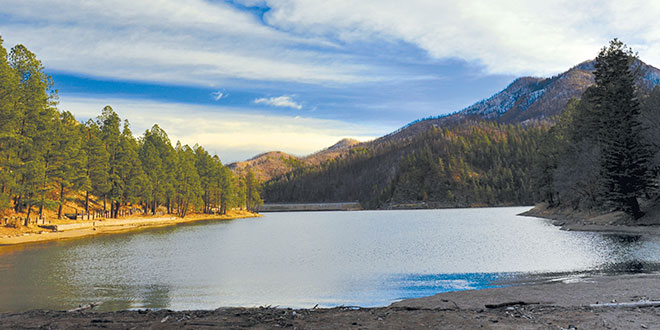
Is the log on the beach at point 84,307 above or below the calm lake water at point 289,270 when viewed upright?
above

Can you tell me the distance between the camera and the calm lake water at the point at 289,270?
21.2m

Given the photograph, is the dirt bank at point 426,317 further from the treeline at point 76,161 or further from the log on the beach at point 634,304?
the treeline at point 76,161

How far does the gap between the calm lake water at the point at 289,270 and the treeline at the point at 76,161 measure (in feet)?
44.7

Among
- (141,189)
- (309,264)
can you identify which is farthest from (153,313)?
(141,189)

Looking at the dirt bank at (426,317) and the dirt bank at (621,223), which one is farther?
the dirt bank at (621,223)

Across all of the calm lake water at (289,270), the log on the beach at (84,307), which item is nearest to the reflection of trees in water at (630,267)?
the calm lake water at (289,270)

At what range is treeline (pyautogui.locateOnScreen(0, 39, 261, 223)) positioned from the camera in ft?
172

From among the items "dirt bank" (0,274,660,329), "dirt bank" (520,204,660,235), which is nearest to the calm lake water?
"dirt bank" (0,274,660,329)

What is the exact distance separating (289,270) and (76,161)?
47.3m

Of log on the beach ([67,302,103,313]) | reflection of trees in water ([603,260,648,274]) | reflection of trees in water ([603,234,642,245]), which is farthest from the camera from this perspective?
reflection of trees in water ([603,234,642,245])

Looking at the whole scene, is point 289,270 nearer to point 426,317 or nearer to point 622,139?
point 426,317

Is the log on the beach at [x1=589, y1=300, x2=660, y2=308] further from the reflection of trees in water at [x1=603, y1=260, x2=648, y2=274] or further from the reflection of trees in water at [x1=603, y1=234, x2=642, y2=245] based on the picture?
the reflection of trees in water at [x1=603, y1=234, x2=642, y2=245]

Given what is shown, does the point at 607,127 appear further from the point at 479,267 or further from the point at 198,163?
the point at 198,163

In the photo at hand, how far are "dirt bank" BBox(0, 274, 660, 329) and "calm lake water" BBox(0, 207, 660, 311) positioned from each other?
4302 mm
